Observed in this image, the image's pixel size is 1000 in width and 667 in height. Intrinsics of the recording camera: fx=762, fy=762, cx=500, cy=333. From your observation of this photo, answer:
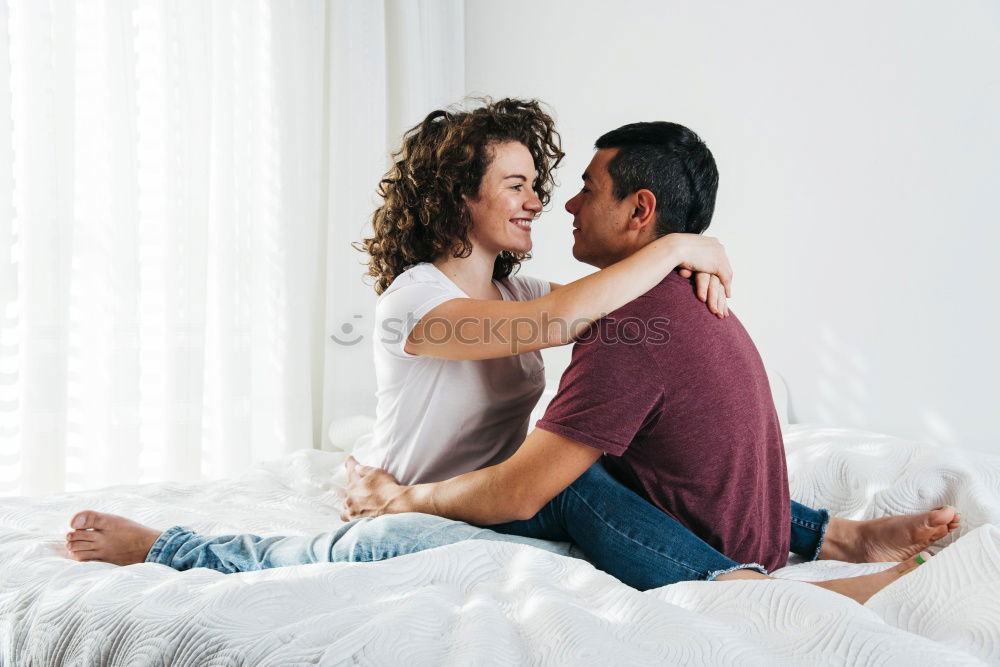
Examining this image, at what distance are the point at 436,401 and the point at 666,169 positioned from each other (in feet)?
1.95

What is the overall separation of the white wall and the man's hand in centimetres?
134

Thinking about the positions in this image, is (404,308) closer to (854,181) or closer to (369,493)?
(369,493)

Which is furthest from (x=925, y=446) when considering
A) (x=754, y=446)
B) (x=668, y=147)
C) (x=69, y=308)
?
(x=69, y=308)

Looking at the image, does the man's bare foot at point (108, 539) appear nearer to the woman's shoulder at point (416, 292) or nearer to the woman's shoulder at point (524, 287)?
the woman's shoulder at point (416, 292)

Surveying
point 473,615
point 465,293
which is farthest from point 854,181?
point 473,615

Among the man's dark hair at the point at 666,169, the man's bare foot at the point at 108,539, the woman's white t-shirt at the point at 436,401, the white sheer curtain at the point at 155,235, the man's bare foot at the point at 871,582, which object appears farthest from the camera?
the white sheer curtain at the point at 155,235

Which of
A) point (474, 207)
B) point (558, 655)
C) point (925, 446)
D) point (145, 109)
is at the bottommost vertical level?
point (558, 655)

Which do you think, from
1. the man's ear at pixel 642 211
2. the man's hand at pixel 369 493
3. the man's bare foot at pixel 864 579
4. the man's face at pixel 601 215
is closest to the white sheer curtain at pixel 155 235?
the man's hand at pixel 369 493

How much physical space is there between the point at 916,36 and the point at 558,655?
1847 mm

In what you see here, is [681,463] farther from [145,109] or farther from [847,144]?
[145,109]

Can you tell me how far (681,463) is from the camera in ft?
3.78

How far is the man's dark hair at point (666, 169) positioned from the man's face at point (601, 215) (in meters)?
0.02

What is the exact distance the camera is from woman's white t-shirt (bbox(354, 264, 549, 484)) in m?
1.44

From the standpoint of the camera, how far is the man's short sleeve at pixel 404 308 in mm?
1373
